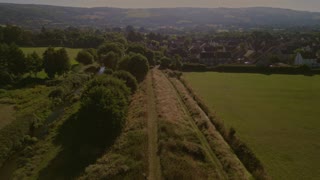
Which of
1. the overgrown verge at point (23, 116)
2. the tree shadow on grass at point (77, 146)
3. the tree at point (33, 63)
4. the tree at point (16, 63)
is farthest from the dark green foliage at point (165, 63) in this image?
the tree shadow on grass at point (77, 146)

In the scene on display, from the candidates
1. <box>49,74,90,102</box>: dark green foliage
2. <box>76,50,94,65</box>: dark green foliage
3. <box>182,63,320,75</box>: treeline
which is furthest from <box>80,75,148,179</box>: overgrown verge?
<box>182,63,320,75</box>: treeline

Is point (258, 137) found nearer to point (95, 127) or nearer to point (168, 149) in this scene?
point (168, 149)

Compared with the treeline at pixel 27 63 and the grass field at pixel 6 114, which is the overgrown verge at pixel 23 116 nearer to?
the grass field at pixel 6 114

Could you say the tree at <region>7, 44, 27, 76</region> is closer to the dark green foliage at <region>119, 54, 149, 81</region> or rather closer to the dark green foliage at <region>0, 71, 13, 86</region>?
the dark green foliage at <region>0, 71, 13, 86</region>

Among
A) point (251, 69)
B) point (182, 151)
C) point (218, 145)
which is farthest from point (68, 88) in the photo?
point (251, 69)

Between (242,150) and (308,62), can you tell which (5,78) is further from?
(308,62)

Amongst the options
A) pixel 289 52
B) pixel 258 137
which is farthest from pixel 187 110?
pixel 289 52
